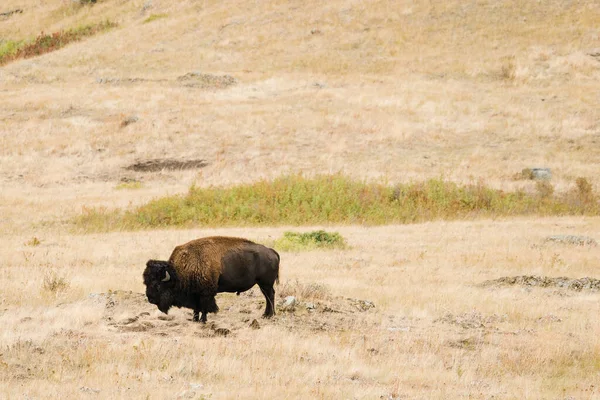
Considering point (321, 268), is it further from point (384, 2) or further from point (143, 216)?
point (384, 2)

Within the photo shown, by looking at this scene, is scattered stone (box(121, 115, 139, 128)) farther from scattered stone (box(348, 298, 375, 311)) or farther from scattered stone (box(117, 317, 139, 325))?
scattered stone (box(117, 317, 139, 325))

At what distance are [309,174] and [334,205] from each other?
5697mm

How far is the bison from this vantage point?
1172 cm

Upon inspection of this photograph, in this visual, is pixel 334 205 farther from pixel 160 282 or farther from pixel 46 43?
pixel 46 43

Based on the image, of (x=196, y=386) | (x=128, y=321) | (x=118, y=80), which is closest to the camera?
(x=196, y=386)

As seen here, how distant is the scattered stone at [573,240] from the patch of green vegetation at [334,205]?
5321mm

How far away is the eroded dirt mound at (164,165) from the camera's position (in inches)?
1401

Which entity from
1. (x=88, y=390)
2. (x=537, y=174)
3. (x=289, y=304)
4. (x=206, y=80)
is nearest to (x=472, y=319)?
(x=289, y=304)

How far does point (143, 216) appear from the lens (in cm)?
2597

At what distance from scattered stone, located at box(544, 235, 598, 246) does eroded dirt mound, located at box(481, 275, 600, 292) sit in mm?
4673

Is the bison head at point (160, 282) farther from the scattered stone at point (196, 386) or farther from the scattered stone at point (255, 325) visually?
the scattered stone at point (196, 386)

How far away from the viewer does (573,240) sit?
21047 millimetres

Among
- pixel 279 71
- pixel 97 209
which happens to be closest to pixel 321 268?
pixel 97 209

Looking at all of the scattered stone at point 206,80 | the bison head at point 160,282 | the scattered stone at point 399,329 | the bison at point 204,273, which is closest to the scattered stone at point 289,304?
the bison at point 204,273
